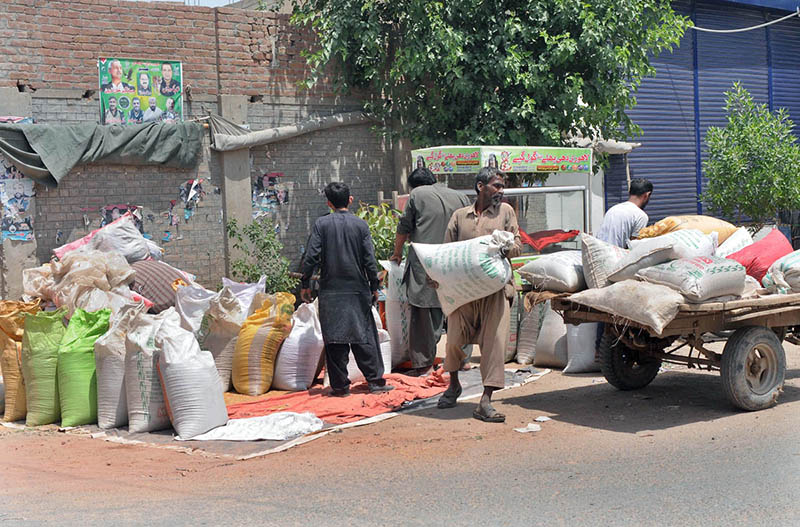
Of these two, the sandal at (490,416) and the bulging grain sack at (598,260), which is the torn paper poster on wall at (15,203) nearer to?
the sandal at (490,416)

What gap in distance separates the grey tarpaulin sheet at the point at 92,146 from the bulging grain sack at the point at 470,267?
18.3 feet

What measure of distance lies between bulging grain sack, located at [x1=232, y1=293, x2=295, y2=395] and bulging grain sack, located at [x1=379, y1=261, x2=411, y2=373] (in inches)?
47.0

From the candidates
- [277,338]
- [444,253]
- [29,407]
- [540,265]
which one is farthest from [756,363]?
[29,407]

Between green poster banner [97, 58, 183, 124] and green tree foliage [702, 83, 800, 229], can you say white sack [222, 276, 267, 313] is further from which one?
green tree foliage [702, 83, 800, 229]

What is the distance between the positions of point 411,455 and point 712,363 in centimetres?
Result: 242

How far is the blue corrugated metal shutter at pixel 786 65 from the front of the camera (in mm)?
19047

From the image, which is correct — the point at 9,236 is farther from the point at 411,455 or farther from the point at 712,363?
the point at 712,363

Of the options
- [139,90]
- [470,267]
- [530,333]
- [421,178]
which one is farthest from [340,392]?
[139,90]

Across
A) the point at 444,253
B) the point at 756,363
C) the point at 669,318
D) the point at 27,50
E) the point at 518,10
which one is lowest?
→ the point at 756,363

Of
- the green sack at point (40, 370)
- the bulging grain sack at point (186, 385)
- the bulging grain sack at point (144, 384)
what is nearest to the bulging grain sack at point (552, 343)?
the bulging grain sack at point (186, 385)

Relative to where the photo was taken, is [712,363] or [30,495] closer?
[30,495]

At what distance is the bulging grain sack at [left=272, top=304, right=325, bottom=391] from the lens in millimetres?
7508

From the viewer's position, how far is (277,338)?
7.43 metres

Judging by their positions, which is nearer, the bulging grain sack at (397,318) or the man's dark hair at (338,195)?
the man's dark hair at (338,195)
